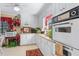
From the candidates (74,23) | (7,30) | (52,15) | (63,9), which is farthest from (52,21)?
(7,30)

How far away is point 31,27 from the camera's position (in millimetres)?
1253

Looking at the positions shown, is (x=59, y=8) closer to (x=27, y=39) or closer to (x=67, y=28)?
(x=67, y=28)

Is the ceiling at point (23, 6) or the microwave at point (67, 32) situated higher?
the ceiling at point (23, 6)

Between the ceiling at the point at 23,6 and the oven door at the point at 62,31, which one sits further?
the ceiling at the point at 23,6

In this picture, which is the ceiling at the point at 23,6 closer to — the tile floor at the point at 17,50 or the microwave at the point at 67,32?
the microwave at the point at 67,32

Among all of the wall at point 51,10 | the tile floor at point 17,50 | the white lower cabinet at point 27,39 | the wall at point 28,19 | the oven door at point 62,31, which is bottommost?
the tile floor at point 17,50

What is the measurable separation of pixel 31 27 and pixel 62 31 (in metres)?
0.35

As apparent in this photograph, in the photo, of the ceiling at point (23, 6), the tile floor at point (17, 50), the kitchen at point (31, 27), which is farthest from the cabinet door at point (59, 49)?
the ceiling at point (23, 6)

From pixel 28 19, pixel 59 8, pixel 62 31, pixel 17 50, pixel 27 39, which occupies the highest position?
pixel 59 8

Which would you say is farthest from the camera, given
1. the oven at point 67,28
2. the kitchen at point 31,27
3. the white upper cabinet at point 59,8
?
the kitchen at point 31,27

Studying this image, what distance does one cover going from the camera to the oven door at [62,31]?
1053 mm

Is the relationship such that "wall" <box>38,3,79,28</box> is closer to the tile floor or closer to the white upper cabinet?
the white upper cabinet

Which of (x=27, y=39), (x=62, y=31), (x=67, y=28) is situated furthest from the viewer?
(x=27, y=39)

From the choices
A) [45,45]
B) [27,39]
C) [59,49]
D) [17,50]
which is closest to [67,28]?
[59,49]
